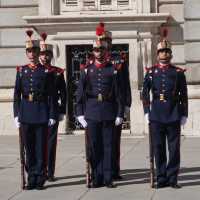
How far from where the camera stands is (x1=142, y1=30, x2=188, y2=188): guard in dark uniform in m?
9.56

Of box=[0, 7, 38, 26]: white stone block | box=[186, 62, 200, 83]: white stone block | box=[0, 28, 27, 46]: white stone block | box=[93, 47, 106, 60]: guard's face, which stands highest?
box=[0, 7, 38, 26]: white stone block

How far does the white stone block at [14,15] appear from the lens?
57.2 ft

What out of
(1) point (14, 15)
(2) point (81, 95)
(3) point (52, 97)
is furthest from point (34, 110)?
(1) point (14, 15)

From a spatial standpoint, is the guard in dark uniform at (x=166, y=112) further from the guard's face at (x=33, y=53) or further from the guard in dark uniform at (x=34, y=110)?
the guard's face at (x=33, y=53)

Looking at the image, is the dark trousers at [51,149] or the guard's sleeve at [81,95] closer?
the guard's sleeve at [81,95]

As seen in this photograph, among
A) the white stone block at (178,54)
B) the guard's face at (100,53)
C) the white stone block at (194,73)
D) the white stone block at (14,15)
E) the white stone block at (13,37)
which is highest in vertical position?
the white stone block at (14,15)

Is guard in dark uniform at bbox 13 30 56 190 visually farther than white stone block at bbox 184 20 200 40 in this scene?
No

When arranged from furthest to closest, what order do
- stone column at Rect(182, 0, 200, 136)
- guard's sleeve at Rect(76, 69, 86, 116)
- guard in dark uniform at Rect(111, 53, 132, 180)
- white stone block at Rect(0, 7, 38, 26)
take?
white stone block at Rect(0, 7, 38, 26) < stone column at Rect(182, 0, 200, 136) < guard in dark uniform at Rect(111, 53, 132, 180) < guard's sleeve at Rect(76, 69, 86, 116)

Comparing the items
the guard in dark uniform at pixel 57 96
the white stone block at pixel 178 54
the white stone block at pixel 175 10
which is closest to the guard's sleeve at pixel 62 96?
the guard in dark uniform at pixel 57 96

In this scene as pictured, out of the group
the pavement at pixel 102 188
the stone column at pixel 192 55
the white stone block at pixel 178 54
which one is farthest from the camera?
the white stone block at pixel 178 54

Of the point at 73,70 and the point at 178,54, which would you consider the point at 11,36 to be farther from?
the point at 178,54

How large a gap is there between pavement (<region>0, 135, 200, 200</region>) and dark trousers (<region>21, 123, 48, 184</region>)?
0.76 ft

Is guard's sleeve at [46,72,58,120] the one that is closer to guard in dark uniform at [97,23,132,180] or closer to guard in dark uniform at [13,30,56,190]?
guard in dark uniform at [13,30,56,190]

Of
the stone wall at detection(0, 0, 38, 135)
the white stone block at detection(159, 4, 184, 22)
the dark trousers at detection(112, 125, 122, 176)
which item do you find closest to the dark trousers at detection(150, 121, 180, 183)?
the dark trousers at detection(112, 125, 122, 176)
